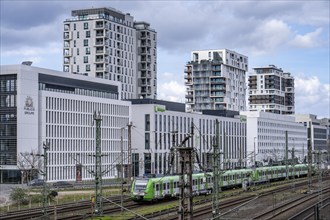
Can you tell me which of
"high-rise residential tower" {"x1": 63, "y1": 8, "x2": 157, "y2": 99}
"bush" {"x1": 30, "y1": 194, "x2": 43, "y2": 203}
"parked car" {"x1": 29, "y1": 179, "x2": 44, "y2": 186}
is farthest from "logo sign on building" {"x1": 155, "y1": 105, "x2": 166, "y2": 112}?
"bush" {"x1": 30, "y1": 194, "x2": 43, "y2": 203}

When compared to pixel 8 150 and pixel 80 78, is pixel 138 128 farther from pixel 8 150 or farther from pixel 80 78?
pixel 8 150

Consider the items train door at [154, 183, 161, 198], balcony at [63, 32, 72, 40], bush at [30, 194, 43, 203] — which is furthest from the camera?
balcony at [63, 32, 72, 40]

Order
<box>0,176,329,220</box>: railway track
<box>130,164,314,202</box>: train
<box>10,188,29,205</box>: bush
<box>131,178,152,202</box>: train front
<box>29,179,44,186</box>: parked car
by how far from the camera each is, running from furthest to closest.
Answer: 1. <box>29,179,44,186</box>: parked car
2. <box>10,188,29,205</box>: bush
3. <box>130,164,314,202</box>: train
4. <box>131,178,152,202</box>: train front
5. <box>0,176,329,220</box>: railway track


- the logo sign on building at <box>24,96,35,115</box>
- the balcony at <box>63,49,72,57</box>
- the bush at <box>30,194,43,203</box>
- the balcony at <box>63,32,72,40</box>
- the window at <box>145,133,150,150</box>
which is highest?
the balcony at <box>63,32,72,40</box>

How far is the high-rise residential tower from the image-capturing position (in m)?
179

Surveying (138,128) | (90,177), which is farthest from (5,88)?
(138,128)

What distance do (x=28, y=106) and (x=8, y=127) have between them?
5505mm

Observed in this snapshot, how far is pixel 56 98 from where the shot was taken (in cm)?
12694

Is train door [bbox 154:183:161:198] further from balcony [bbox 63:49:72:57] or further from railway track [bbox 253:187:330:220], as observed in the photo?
balcony [bbox 63:49:72:57]

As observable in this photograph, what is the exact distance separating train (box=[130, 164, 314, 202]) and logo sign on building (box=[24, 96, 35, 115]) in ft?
136

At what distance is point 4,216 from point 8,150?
6090 cm

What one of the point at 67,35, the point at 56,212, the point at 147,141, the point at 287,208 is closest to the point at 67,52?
the point at 67,35

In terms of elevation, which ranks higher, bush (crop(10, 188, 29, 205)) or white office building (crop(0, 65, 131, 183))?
white office building (crop(0, 65, 131, 183))

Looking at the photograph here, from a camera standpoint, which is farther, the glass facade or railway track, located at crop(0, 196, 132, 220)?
the glass facade
